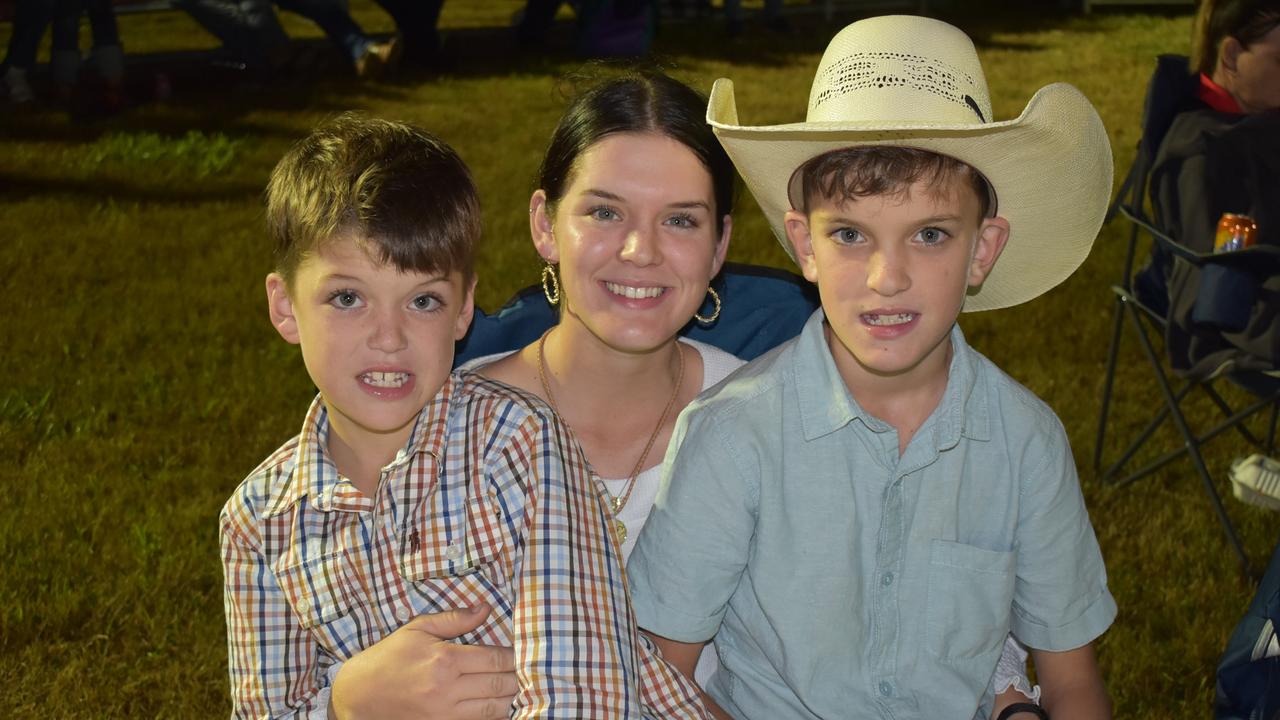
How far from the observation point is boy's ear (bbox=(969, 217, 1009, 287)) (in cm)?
245

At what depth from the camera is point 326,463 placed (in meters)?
2.36

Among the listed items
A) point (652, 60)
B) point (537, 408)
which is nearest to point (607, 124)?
point (652, 60)

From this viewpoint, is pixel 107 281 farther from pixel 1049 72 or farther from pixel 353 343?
pixel 1049 72

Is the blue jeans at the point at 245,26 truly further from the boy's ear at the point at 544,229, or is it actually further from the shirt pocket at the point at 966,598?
the shirt pocket at the point at 966,598

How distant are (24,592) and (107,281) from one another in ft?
9.99

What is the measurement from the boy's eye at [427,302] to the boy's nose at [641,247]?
1.35ft

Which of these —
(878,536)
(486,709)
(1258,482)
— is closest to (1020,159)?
(878,536)

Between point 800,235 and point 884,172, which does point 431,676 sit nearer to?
point 800,235

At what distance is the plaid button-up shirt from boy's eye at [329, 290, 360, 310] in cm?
Result: 23

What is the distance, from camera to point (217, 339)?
5973 millimetres

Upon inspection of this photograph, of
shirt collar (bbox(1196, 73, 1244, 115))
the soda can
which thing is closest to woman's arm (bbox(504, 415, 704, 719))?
the soda can

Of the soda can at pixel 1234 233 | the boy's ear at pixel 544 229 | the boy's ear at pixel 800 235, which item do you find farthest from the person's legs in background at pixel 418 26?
the boy's ear at pixel 800 235

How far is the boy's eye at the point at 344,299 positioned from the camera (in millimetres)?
2336

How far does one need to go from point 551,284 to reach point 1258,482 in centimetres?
281
